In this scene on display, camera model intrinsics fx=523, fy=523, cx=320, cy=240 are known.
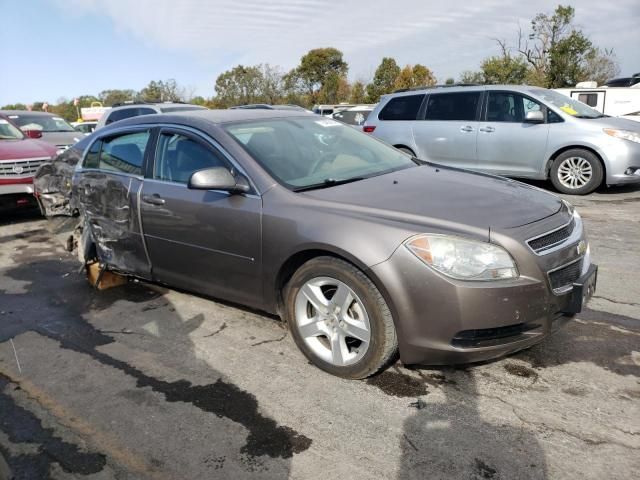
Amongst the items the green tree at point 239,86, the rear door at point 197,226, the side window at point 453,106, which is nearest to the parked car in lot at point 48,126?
the side window at point 453,106

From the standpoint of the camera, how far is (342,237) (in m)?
2.95

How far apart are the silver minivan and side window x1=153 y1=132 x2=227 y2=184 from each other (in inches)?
250

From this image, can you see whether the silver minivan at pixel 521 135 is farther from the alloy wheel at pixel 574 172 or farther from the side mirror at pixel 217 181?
the side mirror at pixel 217 181

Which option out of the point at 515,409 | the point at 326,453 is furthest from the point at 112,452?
the point at 515,409

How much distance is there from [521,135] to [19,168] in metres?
7.78

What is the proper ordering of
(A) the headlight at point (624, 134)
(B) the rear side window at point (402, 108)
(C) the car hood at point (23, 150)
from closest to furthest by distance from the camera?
(C) the car hood at point (23, 150), (A) the headlight at point (624, 134), (B) the rear side window at point (402, 108)

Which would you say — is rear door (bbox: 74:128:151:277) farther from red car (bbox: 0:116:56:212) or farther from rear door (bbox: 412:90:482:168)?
rear door (bbox: 412:90:482:168)

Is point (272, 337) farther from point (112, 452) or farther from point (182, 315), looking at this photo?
point (112, 452)

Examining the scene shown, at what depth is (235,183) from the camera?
3.45 m

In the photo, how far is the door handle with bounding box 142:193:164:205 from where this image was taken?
157 inches

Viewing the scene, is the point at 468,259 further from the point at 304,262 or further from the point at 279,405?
the point at 279,405

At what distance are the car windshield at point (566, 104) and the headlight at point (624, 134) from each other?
554 millimetres

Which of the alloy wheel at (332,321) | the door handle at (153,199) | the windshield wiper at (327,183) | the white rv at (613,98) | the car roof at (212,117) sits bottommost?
the alloy wheel at (332,321)

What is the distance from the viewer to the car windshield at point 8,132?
8.69 m
